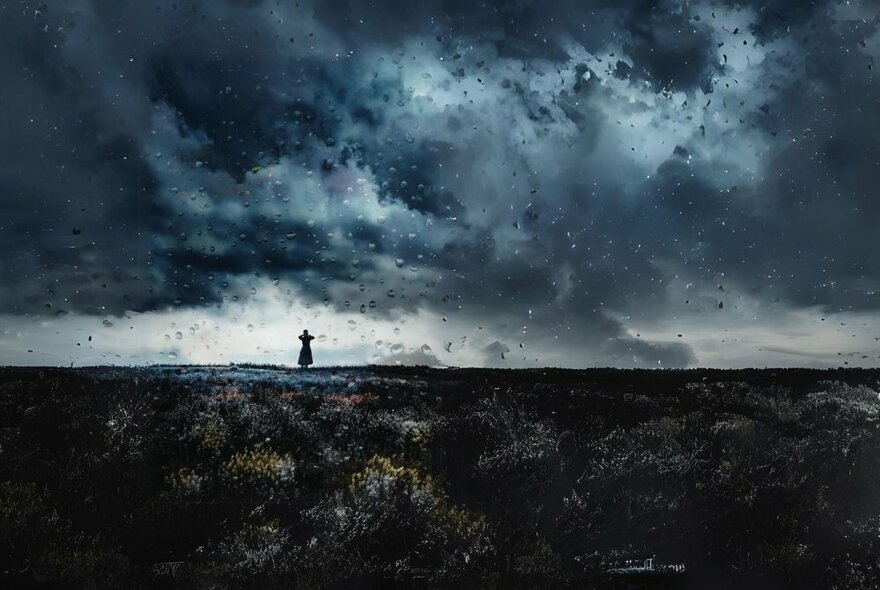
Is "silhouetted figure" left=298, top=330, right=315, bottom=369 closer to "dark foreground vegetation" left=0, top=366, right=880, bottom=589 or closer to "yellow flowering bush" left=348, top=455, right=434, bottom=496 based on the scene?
"dark foreground vegetation" left=0, top=366, right=880, bottom=589

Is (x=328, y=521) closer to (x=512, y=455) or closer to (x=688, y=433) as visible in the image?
(x=512, y=455)

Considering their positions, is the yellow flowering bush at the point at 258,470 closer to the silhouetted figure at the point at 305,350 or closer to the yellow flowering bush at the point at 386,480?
the yellow flowering bush at the point at 386,480

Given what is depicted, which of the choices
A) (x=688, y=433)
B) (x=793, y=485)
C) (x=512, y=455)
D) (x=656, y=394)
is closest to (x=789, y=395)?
(x=656, y=394)

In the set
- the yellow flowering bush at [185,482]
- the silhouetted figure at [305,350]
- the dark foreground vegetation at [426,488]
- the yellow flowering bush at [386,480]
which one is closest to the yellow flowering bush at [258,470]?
the dark foreground vegetation at [426,488]

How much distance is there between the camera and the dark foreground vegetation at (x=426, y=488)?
928 centimetres

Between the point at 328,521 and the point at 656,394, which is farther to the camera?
the point at 656,394

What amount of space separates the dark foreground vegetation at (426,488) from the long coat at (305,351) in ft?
35.2

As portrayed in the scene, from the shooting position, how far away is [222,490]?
1172cm

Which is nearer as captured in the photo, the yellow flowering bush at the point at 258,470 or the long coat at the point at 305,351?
the yellow flowering bush at the point at 258,470

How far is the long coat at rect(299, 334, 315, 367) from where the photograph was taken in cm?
2946

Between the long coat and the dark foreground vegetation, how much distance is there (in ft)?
35.2

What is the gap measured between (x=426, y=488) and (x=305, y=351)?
1867 cm

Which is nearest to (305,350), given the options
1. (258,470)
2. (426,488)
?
(258,470)

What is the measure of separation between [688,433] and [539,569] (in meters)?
6.81
